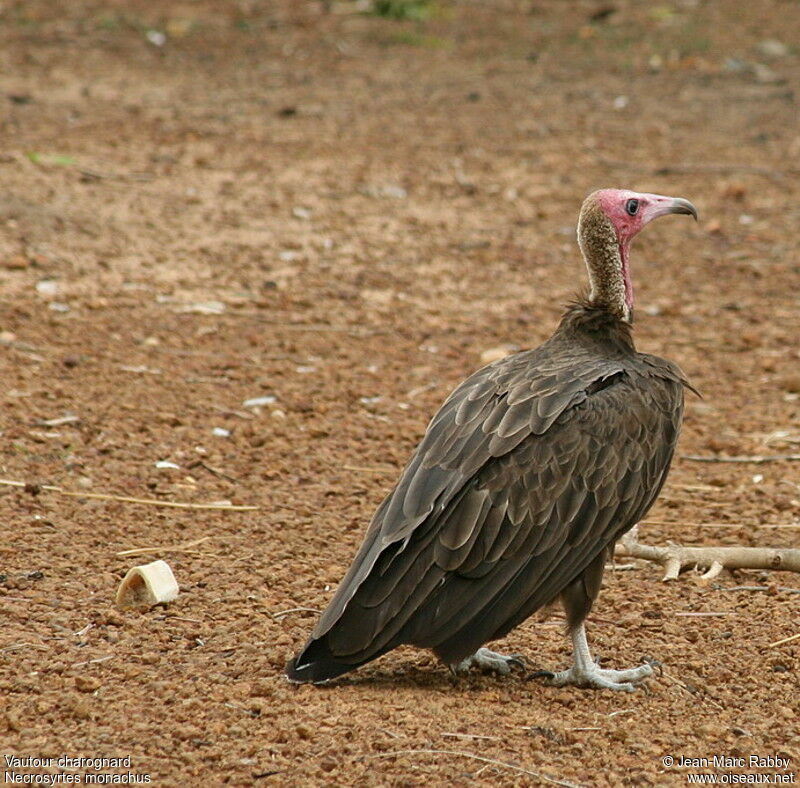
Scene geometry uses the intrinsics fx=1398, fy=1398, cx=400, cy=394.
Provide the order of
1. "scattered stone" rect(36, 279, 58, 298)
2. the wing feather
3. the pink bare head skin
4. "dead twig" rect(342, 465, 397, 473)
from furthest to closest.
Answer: "scattered stone" rect(36, 279, 58, 298) → "dead twig" rect(342, 465, 397, 473) → the pink bare head skin → the wing feather

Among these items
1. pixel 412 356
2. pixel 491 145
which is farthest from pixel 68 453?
pixel 491 145

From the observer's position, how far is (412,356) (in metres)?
7.93

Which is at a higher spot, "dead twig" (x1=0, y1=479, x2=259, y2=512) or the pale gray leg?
the pale gray leg


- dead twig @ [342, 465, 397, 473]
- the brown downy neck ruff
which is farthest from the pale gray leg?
dead twig @ [342, 465, 397, 473]

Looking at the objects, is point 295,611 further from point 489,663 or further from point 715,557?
point 715,557

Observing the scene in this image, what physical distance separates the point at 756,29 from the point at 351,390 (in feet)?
34.9

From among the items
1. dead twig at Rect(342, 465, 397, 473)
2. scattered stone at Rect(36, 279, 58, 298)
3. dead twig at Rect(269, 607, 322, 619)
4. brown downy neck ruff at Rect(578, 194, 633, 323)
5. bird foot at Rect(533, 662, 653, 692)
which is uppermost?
brown downy neck ruff at Rect(578, 194, 633, 323)

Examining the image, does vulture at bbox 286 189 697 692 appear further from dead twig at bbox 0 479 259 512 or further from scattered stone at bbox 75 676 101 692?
dead twig at bbox 0 479 259 512

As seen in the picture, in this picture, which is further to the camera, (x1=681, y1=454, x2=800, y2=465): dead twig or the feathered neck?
(x1=681, y1=454, x2=800, y2=465): dead twig

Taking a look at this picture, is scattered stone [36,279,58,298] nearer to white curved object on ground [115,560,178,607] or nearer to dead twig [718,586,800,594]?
white curved object on ground [115,560,178,607]

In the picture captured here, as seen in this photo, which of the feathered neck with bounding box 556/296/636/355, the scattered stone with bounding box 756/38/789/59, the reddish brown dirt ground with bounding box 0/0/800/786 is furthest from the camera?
the scattered stone with bounding box 756/38/789/59

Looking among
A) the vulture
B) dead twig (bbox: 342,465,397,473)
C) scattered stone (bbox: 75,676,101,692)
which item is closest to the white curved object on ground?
scattered stone (bbox: 75,676,101,692)

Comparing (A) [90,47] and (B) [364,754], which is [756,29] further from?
Answer: (B) [364,754]

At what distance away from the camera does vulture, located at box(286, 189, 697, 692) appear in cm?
433
